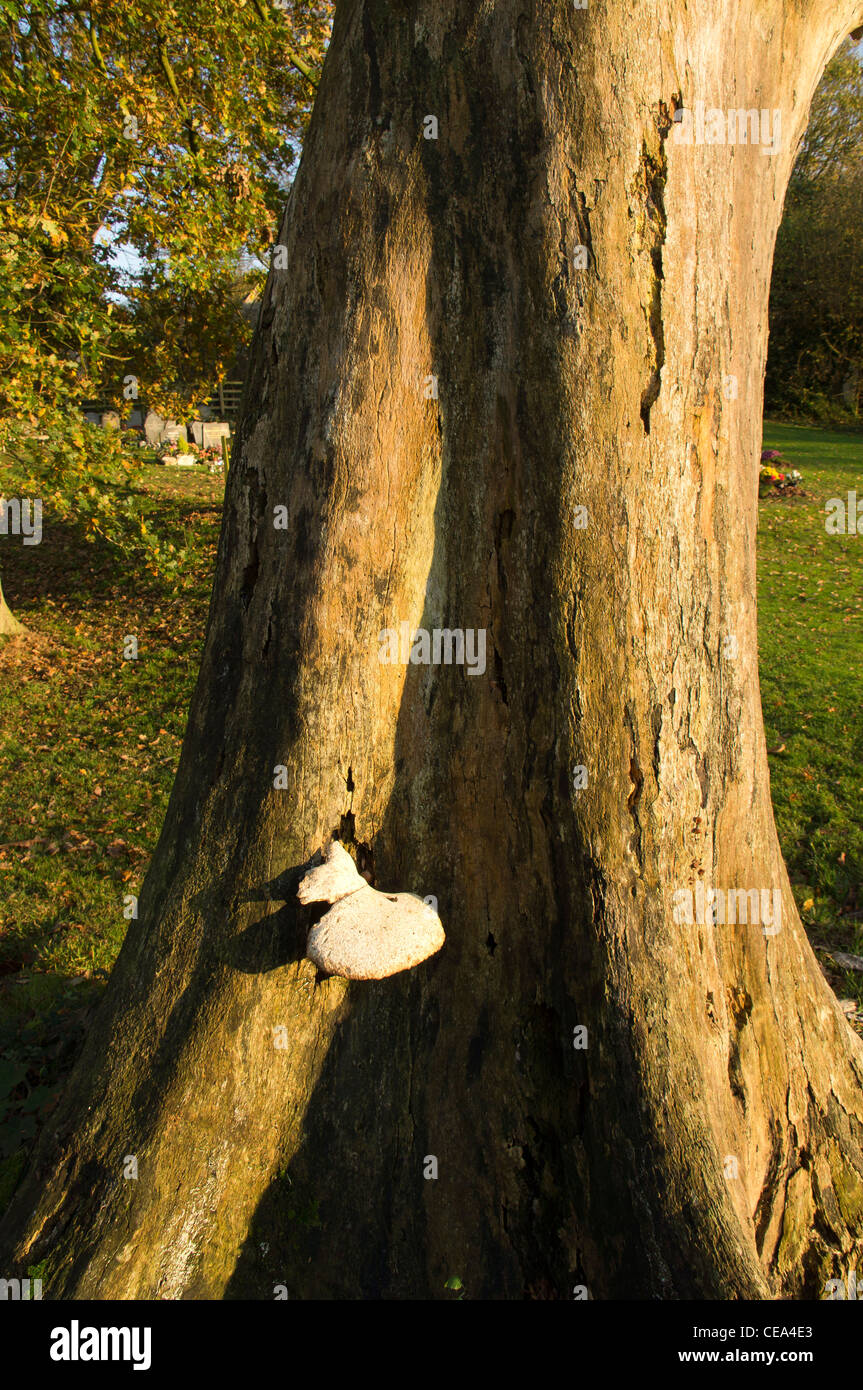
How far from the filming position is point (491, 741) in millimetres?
2666

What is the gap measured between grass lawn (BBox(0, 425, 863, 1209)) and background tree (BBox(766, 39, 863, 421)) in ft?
53.6

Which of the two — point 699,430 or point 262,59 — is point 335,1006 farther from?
point 262,59

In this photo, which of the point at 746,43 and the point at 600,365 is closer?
the point at 600,365

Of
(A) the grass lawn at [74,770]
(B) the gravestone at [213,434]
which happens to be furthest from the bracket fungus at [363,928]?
(B) the gravestone at [213,434]

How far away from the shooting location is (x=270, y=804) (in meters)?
2.66

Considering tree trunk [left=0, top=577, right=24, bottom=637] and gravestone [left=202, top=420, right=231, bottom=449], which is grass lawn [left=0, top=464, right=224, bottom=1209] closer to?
tree trunk [left=0, top=577, right=24, bottom=637]

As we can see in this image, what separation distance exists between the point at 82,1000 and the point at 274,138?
342 inches

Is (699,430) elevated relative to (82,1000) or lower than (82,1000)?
elevated

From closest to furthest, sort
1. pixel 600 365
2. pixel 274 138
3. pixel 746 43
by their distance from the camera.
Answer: pixel 600 365 → pixel 746 43 → pixel 274 138

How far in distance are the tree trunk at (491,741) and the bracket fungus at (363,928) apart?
0.24 m

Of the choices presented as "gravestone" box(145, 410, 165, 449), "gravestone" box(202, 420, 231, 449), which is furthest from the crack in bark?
"gravestone" box(145, 410, 165, 449)

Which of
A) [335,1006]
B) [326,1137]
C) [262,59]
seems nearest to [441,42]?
[335,1006]

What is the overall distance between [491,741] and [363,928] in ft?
2.30

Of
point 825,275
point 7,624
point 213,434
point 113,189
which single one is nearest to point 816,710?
point 113,189
